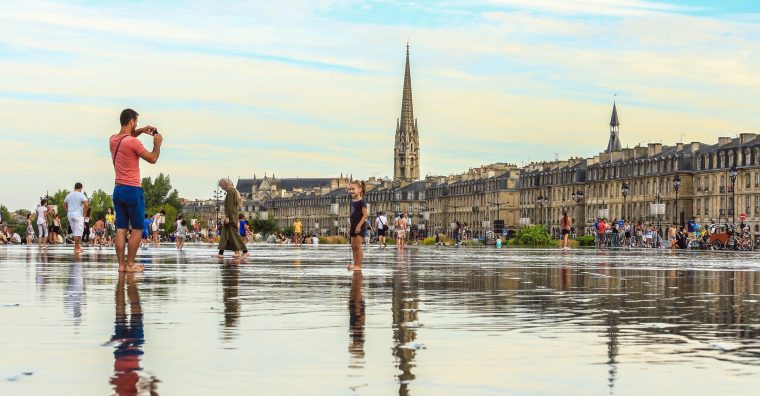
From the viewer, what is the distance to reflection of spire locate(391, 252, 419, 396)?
641 centimetres

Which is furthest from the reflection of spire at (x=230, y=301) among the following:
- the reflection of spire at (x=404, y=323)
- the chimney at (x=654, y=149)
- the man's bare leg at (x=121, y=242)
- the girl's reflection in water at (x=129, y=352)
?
the chimney at (x=654, y=149)

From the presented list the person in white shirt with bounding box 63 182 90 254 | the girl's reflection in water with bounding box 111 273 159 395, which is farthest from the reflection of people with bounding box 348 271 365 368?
the person in white shirt with bounding box 63 182 90 254

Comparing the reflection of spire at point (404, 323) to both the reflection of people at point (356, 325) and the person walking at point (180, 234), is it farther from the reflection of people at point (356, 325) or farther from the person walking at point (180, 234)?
the person walking at point (180, 234)

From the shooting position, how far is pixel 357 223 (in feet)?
67.8

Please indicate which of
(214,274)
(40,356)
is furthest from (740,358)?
(214,274)

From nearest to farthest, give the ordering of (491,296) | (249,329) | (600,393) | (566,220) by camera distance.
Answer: (600,393) < (249,329) < (491,296) < (566,220)

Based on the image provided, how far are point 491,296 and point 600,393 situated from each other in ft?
22.8

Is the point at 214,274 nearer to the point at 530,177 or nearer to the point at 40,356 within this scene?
the point at 40,356

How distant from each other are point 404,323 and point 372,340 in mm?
1331

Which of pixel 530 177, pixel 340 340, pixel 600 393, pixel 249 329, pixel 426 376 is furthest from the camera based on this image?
pixel 530 177

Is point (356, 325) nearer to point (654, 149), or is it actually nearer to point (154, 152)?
point (154, 152)

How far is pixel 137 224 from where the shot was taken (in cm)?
1609

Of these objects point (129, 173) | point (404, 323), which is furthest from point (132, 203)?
point (404, 323)

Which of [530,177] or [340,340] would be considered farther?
[530,177]
